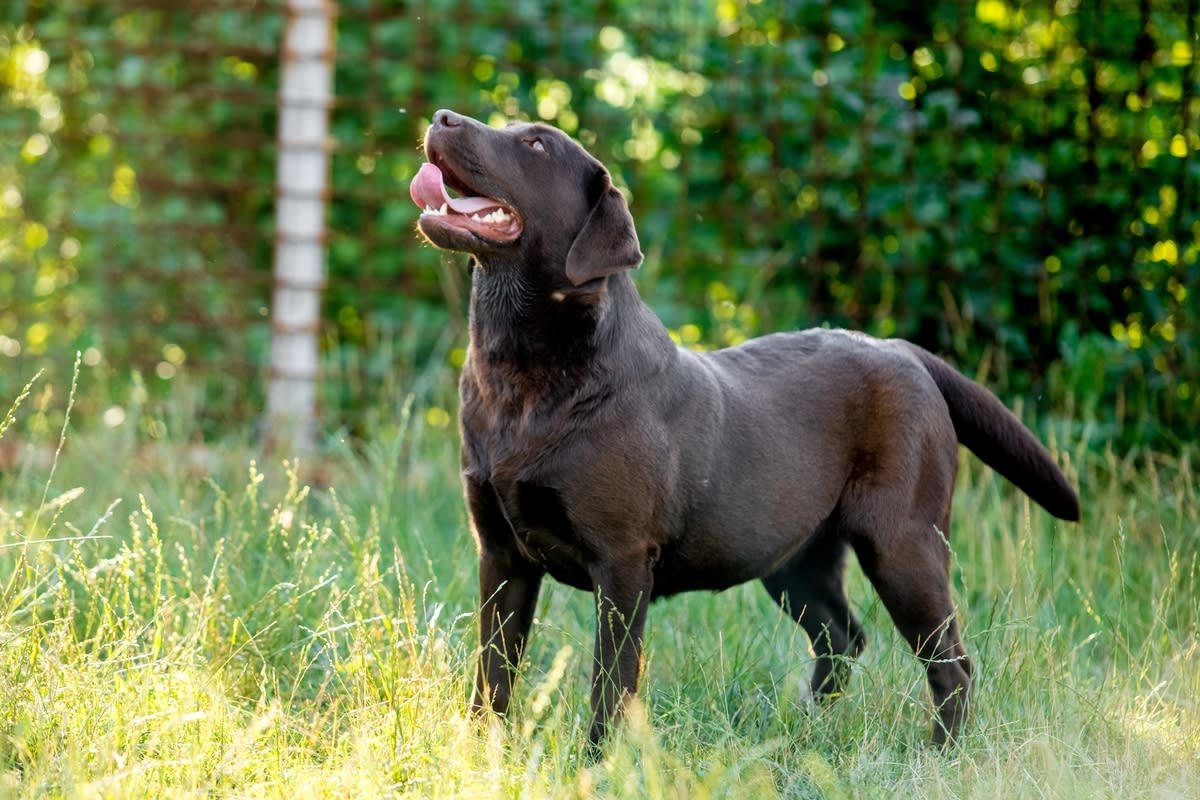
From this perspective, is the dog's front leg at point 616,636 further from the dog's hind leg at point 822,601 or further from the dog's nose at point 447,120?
the dog's nose at point 447,120

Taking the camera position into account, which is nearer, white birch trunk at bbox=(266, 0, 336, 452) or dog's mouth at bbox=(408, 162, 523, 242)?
dog's mouth at bbox=(408, 162, 523, 242)

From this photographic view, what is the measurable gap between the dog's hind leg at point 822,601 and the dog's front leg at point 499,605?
851mm

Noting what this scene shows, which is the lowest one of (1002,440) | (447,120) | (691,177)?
(1002,440)

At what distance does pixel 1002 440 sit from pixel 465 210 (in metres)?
1.55

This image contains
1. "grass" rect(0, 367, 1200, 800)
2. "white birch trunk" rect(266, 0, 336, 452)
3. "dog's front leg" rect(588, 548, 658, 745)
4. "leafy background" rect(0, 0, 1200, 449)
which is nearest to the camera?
"grass" rect(0, 367, 1200, 800)

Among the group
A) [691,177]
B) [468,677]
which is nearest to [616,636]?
[468,677]

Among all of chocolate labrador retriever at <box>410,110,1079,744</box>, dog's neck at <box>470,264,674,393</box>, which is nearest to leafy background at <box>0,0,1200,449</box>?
chocolate labrador retriever at <box>410,110,1079,744</box>

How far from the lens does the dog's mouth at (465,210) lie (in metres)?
3.16

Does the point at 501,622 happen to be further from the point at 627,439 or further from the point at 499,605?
the point at 627,439

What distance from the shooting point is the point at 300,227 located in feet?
19.7

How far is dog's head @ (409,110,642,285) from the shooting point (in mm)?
3146

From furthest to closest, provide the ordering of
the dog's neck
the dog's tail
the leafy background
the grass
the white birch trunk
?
the white birch trunk
the leafy background
the dog's tail
the dog's neck
the grass

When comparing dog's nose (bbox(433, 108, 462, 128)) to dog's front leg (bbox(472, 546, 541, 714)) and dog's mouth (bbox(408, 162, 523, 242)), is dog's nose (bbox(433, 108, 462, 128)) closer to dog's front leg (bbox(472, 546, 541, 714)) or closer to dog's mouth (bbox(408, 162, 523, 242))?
dog's mouth (bbox(408, 162, 523, 242))

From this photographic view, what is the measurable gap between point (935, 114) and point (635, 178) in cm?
128
